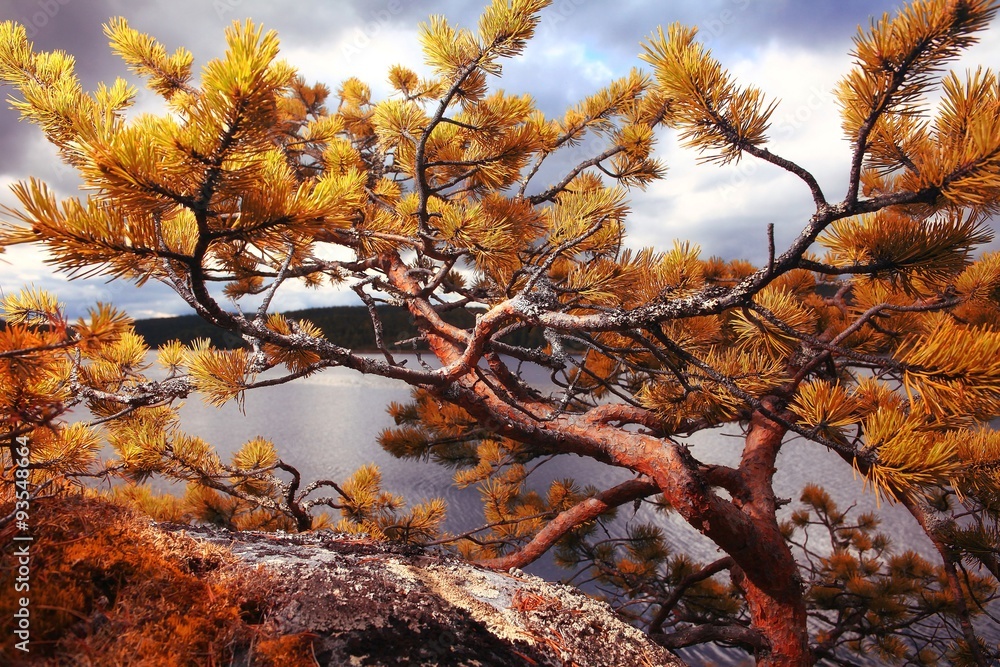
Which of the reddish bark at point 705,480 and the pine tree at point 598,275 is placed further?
the reddish bark at point 705,480

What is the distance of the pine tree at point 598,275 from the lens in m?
0.46

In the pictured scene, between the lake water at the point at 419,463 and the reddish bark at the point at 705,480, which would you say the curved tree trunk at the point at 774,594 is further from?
the lake water at the point at 419,463

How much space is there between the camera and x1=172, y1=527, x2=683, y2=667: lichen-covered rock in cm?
45

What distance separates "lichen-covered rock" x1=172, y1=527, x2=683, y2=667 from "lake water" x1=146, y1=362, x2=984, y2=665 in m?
2.07

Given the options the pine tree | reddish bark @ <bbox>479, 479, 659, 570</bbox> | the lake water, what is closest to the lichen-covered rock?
the pine tree

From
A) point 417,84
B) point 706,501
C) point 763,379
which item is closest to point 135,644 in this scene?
point 706,501

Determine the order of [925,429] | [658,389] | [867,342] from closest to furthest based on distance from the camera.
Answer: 1. [925,429]
2. [658,389]
3. [867,342]

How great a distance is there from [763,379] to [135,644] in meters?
0.90

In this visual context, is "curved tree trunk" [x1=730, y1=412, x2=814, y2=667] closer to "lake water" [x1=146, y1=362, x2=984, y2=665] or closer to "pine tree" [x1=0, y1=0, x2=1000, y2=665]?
"pine tree" [x1=0, y1=0, x2=1000, y2=665]

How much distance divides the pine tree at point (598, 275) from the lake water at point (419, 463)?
3.99ft

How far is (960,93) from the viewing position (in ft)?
1.86

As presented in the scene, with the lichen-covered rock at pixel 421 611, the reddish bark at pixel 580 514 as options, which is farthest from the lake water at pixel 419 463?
the lichen-covered rock at pixel 421 611

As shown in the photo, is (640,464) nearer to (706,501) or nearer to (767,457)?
(706,501)

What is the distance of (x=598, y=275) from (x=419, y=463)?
2891mm
